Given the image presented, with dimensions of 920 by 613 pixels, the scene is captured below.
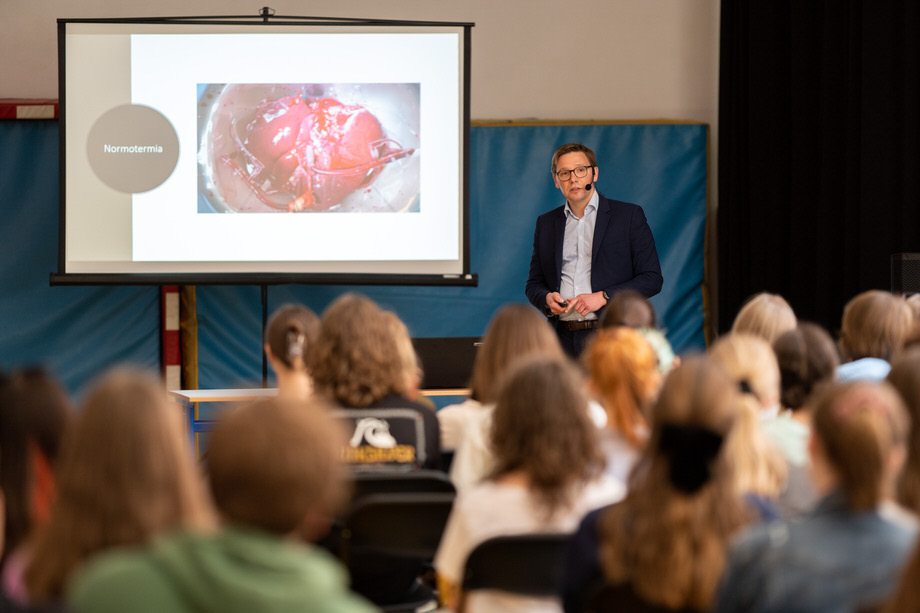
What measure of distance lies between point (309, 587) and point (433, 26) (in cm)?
420

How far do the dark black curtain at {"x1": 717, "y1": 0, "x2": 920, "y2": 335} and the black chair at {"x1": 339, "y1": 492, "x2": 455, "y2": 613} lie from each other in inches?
125

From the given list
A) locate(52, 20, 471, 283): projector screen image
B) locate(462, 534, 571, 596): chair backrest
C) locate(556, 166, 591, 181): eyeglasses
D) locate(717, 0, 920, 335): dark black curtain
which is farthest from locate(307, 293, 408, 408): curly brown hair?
locate(717, 0, 920, 335): dark black curtain

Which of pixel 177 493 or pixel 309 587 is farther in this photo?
pixel 177 493

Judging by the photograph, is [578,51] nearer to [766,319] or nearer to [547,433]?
[766,319]

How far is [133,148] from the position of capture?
4727mm

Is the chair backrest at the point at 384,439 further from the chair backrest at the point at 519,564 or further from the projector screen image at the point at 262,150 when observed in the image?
the projector screen image at the point at 262,150

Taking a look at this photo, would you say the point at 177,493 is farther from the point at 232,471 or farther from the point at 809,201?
the point at 809,201

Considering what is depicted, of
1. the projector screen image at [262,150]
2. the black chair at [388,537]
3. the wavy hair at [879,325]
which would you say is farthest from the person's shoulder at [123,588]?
the projector screen image at [262,150]

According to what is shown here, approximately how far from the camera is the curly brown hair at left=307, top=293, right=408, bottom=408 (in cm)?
234

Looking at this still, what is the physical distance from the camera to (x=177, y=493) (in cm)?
120

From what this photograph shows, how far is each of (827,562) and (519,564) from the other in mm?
583

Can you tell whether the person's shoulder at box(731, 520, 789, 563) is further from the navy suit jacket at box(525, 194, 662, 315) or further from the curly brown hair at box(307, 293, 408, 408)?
the navy suit jacket at box(525, 194, 662, 315)

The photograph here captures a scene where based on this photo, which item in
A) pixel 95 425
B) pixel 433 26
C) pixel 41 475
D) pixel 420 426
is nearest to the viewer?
pixel 95 425

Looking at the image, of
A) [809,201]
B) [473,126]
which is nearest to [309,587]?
[809,201]
